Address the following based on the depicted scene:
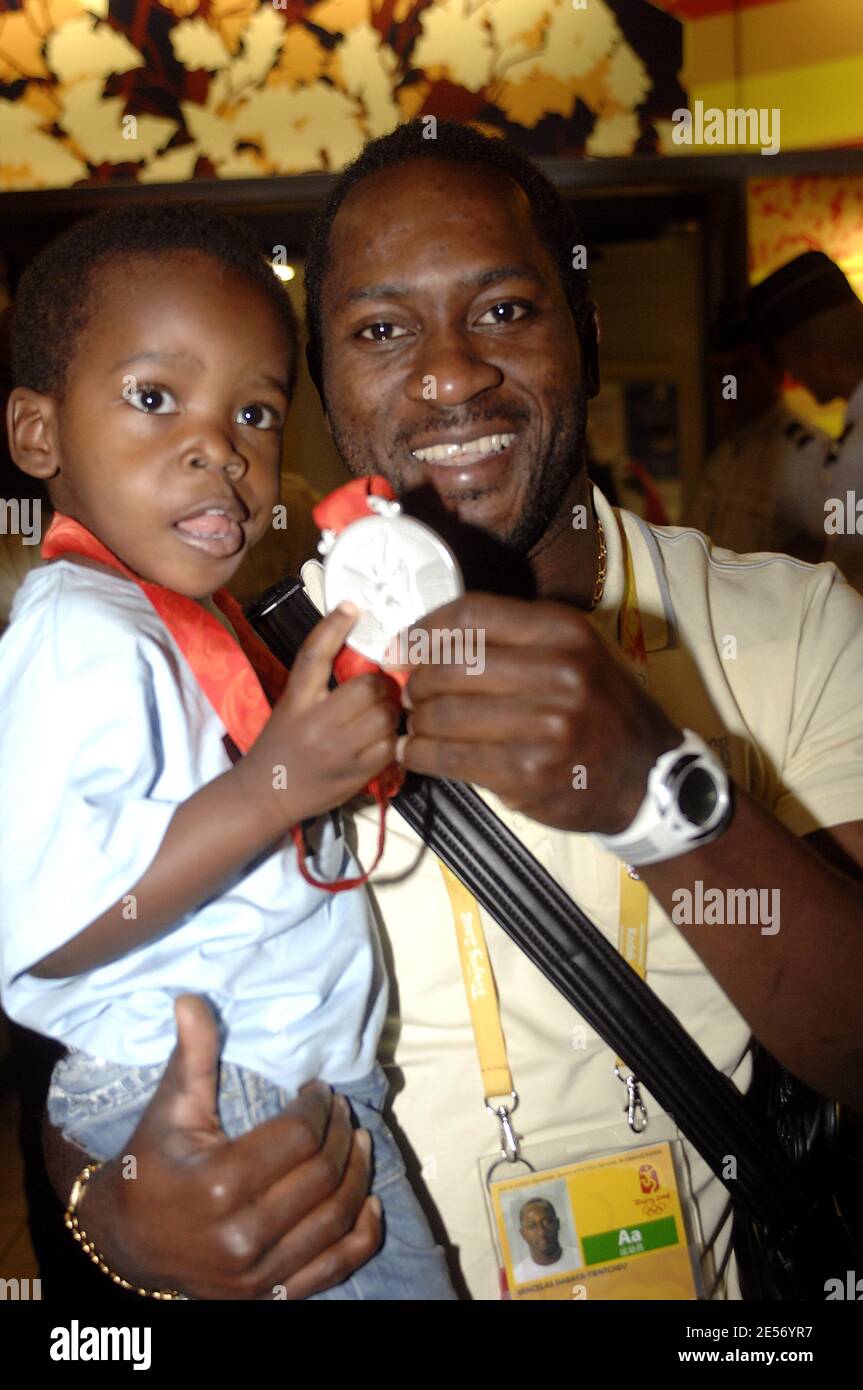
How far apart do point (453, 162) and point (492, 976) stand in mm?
1011

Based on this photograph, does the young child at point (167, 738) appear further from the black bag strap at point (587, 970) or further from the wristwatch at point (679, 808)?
the wristwatch at point (679, 808)

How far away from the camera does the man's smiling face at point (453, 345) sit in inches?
55.8

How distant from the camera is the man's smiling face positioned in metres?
1.42

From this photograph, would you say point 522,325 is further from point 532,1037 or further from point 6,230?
point 6,230

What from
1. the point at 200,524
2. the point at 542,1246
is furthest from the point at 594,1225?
the point at 200,524

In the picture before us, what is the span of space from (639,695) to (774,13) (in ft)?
12.0

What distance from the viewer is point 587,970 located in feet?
4.33

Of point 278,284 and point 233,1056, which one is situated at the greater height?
point 278,284

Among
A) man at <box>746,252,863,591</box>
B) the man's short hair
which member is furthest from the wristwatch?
man at <box>746,252,863,591</box>

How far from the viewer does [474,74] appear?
3754 millimetres

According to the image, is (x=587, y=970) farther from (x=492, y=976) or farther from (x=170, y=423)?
(x=170, y=423)

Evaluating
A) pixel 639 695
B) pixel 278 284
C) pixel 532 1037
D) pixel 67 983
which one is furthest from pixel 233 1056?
pixel 278 284

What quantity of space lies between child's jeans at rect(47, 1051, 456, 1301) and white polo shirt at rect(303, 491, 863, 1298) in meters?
0.11

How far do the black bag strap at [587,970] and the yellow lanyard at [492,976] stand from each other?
4cm
